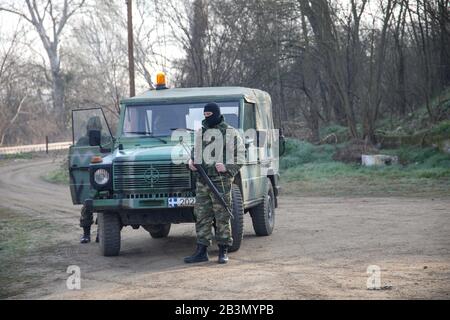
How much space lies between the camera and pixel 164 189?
893 cm

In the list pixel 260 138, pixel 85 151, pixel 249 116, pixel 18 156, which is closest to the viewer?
pixel 249 116

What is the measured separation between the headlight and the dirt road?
98 cm

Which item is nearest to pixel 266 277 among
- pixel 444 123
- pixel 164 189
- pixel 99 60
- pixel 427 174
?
pixel 164 189

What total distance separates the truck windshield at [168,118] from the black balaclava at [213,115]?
1.46 metres

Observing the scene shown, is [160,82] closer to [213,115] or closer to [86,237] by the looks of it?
[86,237]

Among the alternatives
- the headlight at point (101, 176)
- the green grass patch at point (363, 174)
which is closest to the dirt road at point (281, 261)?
the headlight at point (101, 176)

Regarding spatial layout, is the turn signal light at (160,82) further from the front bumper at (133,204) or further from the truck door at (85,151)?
the front bumper at (133,204)

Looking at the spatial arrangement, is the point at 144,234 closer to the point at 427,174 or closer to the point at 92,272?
the point at 92,272

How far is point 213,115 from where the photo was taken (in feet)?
28.0

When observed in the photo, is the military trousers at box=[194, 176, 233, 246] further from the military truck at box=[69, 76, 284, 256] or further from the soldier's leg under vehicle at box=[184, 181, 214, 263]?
the military truck at box=[69, 76, 284, 256]

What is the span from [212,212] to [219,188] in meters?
0.30

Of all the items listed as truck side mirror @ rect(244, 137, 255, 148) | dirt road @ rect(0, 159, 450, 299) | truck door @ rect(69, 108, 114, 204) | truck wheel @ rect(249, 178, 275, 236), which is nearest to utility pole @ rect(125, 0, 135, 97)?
dirt road @ rect(0, 159, 450, 299)

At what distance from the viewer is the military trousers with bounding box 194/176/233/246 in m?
8.52

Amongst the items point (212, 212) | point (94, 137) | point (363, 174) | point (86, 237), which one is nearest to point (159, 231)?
point (86, 237)
